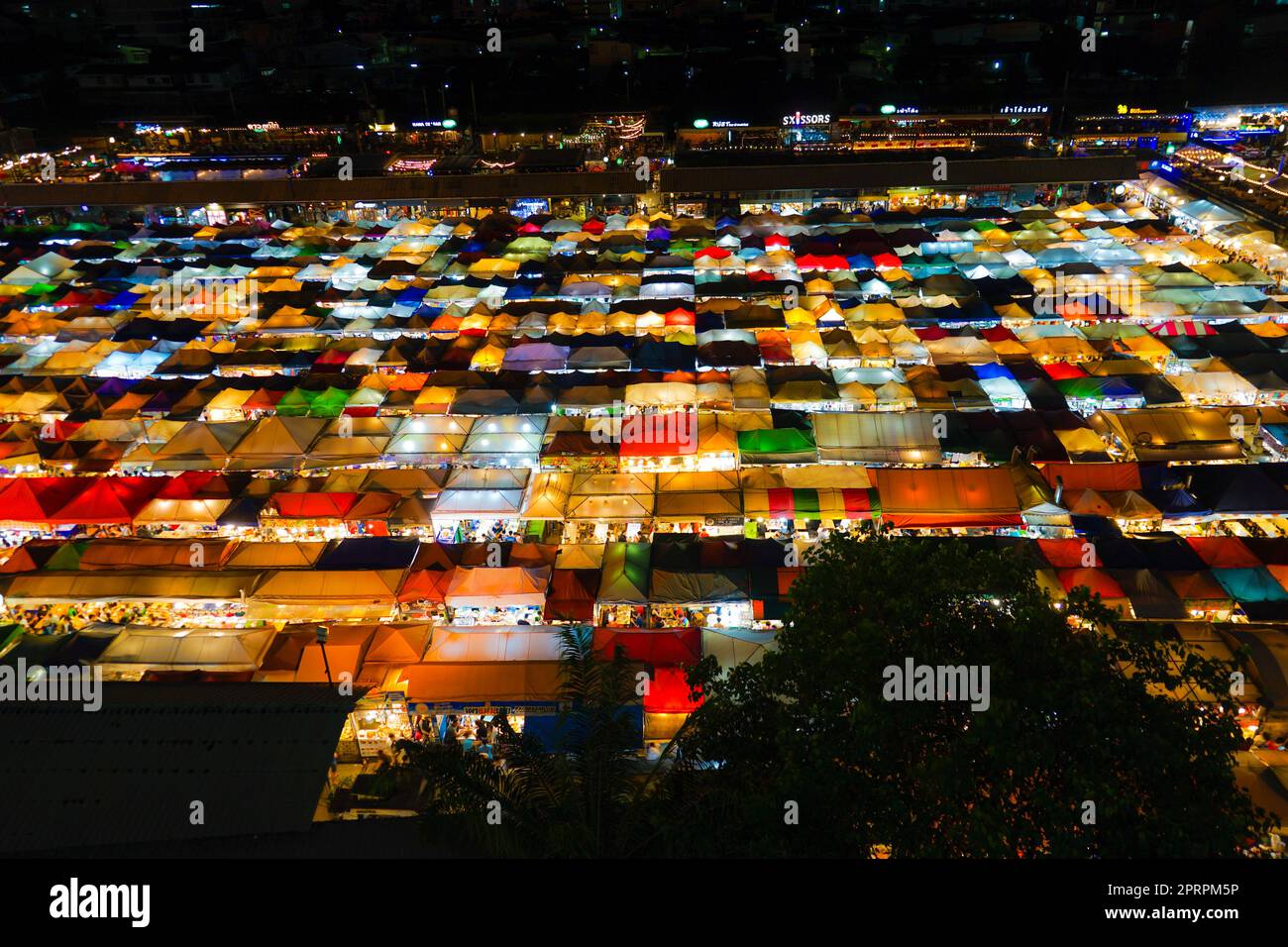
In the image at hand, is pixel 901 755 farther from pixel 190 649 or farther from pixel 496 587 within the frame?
pixel 190 649

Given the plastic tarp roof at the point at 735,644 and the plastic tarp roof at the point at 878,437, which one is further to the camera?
the plastic tarp roof at the point at 878,437

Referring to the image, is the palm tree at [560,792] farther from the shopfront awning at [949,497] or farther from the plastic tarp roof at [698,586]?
the shopfront awning at [949,497]

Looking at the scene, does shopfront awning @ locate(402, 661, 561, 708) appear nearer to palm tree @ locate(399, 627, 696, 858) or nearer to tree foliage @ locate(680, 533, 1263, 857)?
palm tree @ locate(399, 627, 696, 858)

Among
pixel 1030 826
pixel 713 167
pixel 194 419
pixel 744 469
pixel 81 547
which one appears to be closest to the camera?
pixel 1030 826

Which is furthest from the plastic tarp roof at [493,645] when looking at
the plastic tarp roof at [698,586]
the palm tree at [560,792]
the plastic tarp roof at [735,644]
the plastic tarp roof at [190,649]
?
the palm tree at [560,792]

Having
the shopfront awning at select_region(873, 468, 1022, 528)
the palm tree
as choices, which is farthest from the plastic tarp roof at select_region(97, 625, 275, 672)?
the shopfront awning at select_region(873, 468, 1022, 528)

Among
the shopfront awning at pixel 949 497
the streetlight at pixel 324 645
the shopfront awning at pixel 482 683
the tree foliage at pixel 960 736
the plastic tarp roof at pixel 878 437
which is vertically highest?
the tree foliage at pixel 960 736

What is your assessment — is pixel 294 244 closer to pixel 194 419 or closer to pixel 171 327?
pixel 171 327
